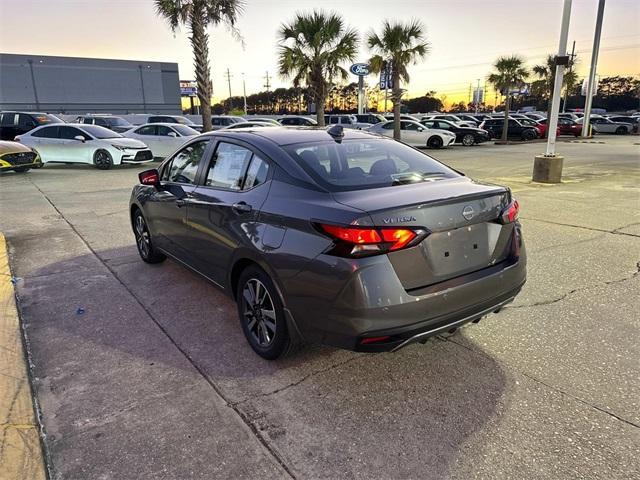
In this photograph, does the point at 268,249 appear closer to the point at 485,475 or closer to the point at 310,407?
the point at 310,407

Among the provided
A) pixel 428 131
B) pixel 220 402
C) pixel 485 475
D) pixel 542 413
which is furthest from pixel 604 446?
pixel 428 131

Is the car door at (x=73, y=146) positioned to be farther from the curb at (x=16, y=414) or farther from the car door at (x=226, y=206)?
the car door at (x=226, y=206)

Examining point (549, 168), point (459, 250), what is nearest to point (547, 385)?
point (459, 250)

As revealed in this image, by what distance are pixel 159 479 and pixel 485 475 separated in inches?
61.7

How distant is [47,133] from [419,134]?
55.6ft

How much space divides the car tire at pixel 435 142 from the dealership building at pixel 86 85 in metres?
55.2

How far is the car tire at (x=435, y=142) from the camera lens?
23.8 metres

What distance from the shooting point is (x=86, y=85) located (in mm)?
65438

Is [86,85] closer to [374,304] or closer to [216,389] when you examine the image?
[216,389]

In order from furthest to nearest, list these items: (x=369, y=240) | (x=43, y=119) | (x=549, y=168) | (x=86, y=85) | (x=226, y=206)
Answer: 1. (x=86, y=85)
2. (x=43, y=119)
3. (x=549, y=168)
4. (x=226, y=206)
5. (x=369, y=240)

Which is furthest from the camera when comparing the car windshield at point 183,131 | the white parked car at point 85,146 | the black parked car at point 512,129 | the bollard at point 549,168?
the black parked car at point 512,129

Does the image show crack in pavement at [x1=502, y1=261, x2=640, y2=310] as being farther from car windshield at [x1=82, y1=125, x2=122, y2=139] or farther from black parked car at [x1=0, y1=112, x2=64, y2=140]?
black parked car at [x1=0, y1=112, x2=64, y2=140]

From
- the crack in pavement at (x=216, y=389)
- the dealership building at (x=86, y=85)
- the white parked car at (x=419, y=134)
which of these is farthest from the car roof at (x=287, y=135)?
the dealership building at (x=86, y=85)

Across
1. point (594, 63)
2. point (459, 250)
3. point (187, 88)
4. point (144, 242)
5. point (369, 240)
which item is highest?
point (187, 88)
